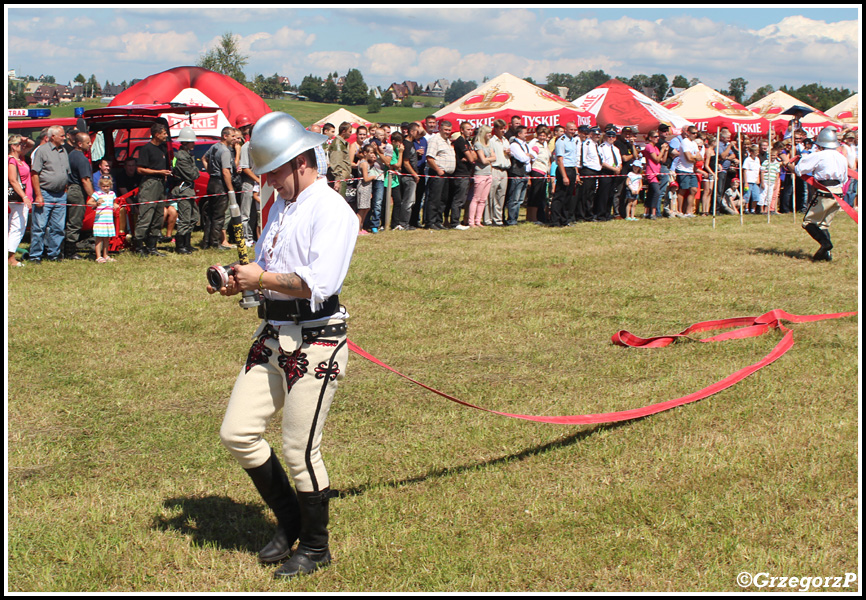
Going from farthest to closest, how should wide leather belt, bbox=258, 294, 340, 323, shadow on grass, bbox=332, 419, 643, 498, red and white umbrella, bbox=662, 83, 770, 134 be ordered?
red and white umbrella, bbox=662, 83, 770, 134 → shadow on grass, bbox=332, 419, 643, 498 → wide leather belt, bbox=258, 294, 340, 323

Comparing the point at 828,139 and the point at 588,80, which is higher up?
the point at 588,80

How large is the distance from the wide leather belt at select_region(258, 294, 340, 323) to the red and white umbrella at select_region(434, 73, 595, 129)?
20.6 meters

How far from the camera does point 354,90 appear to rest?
372 feet

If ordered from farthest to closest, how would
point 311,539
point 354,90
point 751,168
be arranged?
point 354,90 → point 751,168 → point 311,539

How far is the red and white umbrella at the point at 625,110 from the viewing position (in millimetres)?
24984

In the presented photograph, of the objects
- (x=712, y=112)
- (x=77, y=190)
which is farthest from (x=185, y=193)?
(x=712, y=112)

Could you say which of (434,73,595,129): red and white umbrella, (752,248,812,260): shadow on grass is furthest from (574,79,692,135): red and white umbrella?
(752,248,812,260): shadow on grass

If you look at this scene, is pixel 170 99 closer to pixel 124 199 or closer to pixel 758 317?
pixel 124 199

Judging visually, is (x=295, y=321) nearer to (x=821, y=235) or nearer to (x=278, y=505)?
(x=278, y=505)

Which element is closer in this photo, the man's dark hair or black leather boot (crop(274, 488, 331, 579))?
the man's dark hair

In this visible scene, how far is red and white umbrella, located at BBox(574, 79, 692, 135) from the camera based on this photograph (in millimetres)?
24984

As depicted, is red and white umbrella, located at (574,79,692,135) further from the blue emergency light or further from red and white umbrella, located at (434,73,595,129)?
the blue emergency light

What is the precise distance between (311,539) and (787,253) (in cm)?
1205

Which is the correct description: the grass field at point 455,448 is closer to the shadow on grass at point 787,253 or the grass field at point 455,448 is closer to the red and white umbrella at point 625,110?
the shadow on grass at point 787,253
